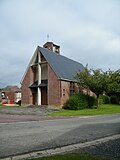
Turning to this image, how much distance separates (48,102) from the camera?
121 feet

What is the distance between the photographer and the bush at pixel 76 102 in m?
33.4

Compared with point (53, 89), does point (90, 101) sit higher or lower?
lower

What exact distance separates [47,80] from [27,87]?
4848 millimetres

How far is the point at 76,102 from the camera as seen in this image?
33438 mm

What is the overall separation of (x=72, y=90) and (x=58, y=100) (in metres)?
4.22

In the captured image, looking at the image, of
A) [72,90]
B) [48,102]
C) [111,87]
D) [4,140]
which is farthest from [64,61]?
[4,140]

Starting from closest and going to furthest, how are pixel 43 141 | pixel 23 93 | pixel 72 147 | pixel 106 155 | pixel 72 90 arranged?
pixel 106 155 < pixel 72 147 < pixel 43 141 < pixel 72 90 < pixel 23 93

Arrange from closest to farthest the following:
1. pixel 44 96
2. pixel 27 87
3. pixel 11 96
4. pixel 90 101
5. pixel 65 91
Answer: pixel 65 91, pixel 90 101, pixel 44 96, pixel 27 87, pixel 11 96

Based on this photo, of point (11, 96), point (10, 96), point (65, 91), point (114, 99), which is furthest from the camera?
point (10, 96)

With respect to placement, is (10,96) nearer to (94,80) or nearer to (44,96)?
(44,96)

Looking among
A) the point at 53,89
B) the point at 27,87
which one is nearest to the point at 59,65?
the point at 53,89

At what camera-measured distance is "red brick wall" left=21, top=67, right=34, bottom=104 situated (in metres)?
41.0

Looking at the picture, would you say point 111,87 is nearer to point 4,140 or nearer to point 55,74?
point 55,74

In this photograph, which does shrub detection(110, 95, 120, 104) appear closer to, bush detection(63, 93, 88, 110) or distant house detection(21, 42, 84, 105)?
distant house detection(21, 42, 84, 105)
